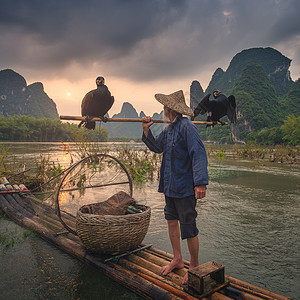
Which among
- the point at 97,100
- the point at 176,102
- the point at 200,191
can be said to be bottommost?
the point at 200,191

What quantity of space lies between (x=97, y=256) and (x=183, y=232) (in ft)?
2.98

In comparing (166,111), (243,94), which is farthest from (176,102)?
(243,94)

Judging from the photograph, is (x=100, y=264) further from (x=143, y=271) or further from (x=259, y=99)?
→ (x=259, y=99)

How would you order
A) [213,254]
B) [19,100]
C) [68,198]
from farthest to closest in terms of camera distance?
[19,100]
[68,198]
[213,254]

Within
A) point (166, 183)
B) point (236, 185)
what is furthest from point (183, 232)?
point (236, 185)

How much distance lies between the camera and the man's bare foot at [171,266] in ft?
6.01

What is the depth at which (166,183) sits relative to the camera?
6.42 feet

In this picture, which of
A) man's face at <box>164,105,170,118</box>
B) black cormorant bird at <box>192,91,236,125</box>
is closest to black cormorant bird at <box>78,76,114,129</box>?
man's face at <box>164,105,170,118</box>

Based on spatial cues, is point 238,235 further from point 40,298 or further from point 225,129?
point 225,129

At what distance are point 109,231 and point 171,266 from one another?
1.98 ft

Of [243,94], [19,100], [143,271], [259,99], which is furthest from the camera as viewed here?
[19,100]

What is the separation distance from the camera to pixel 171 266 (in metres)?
1.87

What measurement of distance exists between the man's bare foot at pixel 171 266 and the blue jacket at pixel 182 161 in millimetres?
554

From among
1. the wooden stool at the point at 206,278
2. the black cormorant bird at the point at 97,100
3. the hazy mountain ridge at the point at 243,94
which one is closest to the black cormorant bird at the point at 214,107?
the black cormorant bird at the point at 97,100
